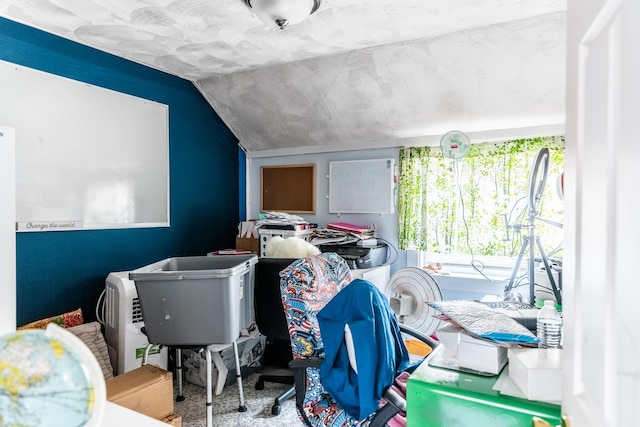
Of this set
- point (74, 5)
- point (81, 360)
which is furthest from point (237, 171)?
point (81, 360)

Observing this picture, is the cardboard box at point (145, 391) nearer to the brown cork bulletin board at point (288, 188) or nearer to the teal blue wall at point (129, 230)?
the teal blue wall at point (129, 230)

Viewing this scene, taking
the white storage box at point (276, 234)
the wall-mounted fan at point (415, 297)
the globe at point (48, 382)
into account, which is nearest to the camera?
the globe at point (48, 382)

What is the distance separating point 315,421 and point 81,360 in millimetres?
1205

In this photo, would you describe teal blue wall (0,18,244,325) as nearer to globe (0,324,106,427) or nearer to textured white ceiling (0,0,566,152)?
textured white ceiling (0,0,566,152)

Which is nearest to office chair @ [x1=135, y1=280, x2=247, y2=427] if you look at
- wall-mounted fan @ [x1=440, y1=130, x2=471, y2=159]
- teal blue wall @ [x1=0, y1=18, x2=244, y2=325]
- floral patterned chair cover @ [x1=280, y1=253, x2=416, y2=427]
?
floral patterned chair cover @ [x1=280, y1=253, x2=416, y2=427]

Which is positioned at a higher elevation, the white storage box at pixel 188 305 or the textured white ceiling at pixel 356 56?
the textured white ceiling at pixel 356 56

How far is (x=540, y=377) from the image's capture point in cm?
98

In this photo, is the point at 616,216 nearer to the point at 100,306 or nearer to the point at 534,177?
the point at 534,177

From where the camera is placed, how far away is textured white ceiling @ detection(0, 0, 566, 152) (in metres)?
2.14

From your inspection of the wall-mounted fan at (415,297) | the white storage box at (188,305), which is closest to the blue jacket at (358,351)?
the white storage box at (188,305)

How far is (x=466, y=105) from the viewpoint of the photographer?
280cm

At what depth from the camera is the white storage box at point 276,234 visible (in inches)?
130

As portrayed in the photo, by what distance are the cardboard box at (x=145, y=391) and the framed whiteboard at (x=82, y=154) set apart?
1.17m

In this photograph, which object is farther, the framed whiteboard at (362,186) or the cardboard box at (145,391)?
the framed whiteboard at (362,186)
